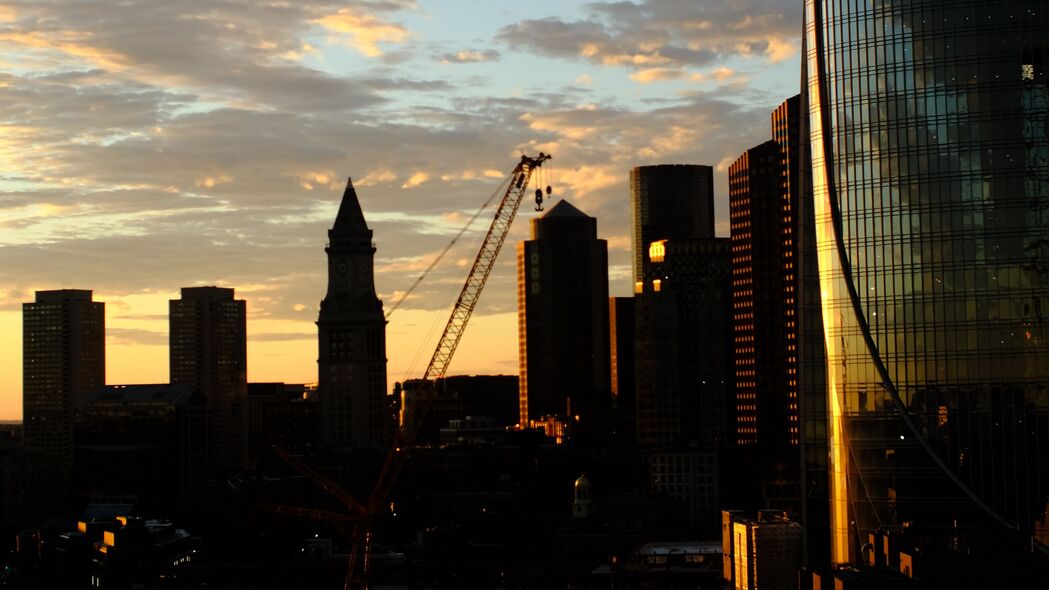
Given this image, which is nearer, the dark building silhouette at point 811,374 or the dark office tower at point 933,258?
the dark office tower at point 933,258

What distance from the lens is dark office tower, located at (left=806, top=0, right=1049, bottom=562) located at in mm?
161250

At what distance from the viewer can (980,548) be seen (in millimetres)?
142125

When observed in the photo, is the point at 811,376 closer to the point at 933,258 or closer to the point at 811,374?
the point at 811,374

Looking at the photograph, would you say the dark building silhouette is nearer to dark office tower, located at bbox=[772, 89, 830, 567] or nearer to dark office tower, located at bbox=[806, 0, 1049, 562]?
dark office tower, located at bbox=[772, 89, 830, 567]

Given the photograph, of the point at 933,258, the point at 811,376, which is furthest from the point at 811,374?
the point at 933,258

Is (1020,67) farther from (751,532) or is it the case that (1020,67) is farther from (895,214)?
(751,532)

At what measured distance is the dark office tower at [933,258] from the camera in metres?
161

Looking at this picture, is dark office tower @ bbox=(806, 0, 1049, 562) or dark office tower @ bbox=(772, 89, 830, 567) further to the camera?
dark office tower @ bbox=(772, 89, 830, 567)

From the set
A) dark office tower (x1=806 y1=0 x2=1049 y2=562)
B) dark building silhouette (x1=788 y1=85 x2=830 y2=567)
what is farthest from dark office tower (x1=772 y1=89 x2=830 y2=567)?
dark office tower (x1=806 y1=0 x2=1049 y2=562)

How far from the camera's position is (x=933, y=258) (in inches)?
6496

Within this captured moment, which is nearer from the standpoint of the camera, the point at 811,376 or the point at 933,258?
the point at 933,258

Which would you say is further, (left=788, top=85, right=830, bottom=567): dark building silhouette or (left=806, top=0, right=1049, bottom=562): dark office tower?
(left=788, top=85, right=830, bottom=567): dark building silhouette

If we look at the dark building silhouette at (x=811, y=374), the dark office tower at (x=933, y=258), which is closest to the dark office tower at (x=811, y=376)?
the dark building silhouette at (x=811, y=374)

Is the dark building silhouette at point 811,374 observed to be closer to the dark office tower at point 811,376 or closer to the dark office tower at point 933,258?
the dark office tower at point 811,376
